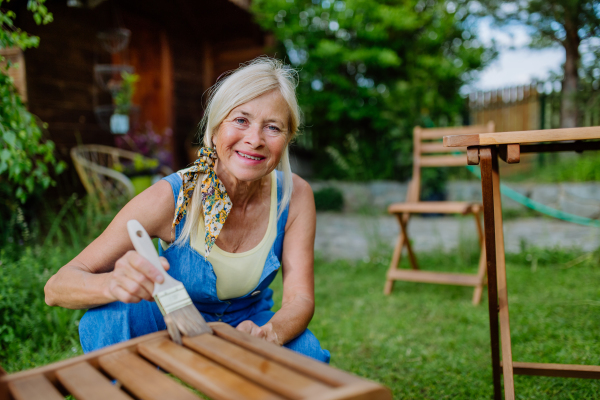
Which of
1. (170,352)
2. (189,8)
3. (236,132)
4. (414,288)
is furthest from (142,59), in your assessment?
(170,352)

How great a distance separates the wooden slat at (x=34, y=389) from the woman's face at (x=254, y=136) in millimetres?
830

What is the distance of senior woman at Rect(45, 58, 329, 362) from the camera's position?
4.46 feet

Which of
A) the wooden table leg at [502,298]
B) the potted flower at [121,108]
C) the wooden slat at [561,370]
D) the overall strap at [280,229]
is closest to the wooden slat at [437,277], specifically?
the wooden slat at [561,370]

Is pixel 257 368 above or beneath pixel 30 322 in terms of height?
above

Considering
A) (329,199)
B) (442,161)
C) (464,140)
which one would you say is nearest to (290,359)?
(464,140)

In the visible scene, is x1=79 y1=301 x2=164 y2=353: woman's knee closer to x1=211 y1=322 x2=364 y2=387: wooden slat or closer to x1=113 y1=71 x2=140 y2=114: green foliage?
x1=211 y1=322 x2=364 y2=387: wooden slat

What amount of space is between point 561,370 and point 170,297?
4.99 ft

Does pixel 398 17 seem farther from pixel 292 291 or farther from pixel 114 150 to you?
pixel 292 291

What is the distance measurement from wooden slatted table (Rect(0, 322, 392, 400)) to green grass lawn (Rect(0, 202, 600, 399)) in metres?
1.37

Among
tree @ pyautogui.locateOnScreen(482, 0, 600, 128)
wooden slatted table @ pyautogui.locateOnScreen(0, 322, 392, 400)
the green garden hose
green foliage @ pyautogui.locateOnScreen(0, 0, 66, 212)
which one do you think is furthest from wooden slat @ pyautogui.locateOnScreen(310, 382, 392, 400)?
tree @ pyautogui.locateOnScreen(482, 0, 600, 128)

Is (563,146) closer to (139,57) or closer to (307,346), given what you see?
(307,346)

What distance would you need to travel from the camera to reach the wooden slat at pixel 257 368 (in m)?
0.80

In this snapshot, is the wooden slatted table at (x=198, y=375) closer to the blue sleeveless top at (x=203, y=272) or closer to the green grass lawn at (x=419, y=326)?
the blue sleeveless top at (x=203, y=272)

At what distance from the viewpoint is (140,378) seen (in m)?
0.92
